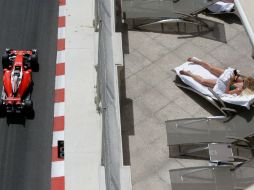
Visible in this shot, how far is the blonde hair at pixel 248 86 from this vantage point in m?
8.64

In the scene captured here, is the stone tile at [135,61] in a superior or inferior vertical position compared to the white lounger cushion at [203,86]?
superior

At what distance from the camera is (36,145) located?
11453 millimetres

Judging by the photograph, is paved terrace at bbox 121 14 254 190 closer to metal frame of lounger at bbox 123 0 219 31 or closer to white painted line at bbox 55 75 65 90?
metal frame of lounger at bbox 123 0 219 31

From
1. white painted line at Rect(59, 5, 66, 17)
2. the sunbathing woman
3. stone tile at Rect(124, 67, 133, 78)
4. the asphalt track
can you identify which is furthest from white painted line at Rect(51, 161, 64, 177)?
white painted line at Rect(59, 5, 66, 17)

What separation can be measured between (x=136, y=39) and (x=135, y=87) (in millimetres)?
1481

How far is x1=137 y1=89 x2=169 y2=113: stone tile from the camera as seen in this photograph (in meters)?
8.88

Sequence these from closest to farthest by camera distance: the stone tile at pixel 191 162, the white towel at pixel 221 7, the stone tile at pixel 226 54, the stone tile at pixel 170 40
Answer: the stone tile at pixel 191 162
the stone tile at pixel 226 54
the stone tile at pixel 170 40
the white towel at pixel 221 7

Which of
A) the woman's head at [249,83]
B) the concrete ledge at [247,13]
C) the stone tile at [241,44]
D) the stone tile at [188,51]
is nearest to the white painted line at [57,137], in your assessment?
the stone tile at [188,51]

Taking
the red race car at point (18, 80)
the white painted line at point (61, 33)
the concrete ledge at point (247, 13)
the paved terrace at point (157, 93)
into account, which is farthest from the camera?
the white painted line at point (61, 33)

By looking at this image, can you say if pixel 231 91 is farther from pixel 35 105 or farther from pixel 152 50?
Answer: pixel 35 105

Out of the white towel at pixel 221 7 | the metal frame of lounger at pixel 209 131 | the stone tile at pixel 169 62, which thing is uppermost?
the white towel at pixel 221 7

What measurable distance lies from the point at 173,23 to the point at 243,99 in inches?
118

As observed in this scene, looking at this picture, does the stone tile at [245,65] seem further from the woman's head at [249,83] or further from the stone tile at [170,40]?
the stone tile at [170,40]

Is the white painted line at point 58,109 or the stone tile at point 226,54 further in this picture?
the white painted line at point 58,109
